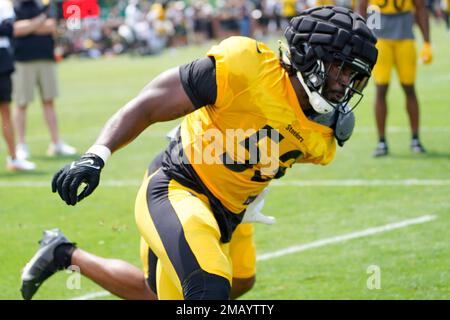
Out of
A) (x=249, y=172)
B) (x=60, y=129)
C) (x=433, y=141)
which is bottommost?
(x=60, y=129)

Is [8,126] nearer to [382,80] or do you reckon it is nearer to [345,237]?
[382,80]

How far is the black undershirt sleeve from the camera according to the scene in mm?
4422

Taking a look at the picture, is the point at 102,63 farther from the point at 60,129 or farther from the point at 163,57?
the point at 60,129

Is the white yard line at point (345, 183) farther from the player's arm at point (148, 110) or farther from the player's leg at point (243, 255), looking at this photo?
the player's arm at point (148, 110)

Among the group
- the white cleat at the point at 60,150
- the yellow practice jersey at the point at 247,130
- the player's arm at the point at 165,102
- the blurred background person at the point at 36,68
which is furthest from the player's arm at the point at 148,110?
→ the white cleat at the point at 60,150

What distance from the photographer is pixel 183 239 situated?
4414mm

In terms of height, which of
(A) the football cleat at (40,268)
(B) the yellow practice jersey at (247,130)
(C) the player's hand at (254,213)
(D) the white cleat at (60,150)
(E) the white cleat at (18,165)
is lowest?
(D) the white cleat at (60,150)

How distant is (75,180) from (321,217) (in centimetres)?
415

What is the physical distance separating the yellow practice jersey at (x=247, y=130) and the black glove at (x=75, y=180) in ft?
2.38

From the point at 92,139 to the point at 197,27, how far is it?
25.3 m

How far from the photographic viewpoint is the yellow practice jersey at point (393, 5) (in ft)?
35.1

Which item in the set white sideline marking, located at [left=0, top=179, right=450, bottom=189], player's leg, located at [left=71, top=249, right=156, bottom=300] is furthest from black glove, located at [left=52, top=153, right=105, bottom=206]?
white sideline marking, located at [left=0, top=179, right=450, bottom=189]

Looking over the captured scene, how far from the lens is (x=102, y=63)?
30.9 metres
